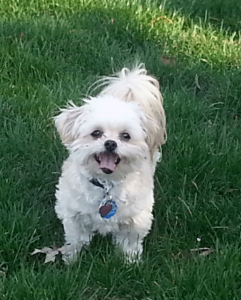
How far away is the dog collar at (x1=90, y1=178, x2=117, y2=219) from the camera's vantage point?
281cm

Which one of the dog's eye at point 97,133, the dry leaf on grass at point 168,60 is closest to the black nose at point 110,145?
the dog's eye at point 97,133

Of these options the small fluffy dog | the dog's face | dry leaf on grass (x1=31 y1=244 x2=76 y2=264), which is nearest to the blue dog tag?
the small fluffy dog

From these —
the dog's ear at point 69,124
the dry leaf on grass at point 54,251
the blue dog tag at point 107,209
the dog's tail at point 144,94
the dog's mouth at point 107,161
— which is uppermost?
the dog's tail at point 144,94

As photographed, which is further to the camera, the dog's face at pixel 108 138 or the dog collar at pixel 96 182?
the dog collar at pixel 96 182

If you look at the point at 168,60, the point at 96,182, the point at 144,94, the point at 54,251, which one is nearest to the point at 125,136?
the point at 96,182

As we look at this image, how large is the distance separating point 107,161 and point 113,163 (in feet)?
0.10

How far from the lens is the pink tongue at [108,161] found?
2.66 meters

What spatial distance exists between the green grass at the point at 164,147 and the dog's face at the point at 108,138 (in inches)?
17.9

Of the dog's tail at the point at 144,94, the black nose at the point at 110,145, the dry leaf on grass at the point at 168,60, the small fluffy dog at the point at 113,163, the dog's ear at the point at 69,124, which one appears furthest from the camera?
the dry leaf on grass at the point at 168,60

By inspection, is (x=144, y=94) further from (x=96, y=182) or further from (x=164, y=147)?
(x=164, y=147)

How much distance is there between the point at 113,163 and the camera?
2.69 metres

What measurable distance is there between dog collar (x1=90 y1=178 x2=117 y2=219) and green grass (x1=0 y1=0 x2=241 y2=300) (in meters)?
0.19

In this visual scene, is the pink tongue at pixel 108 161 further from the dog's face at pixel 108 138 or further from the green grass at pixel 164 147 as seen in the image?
the green grass at pixel 164 147

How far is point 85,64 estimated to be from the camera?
4719mm
